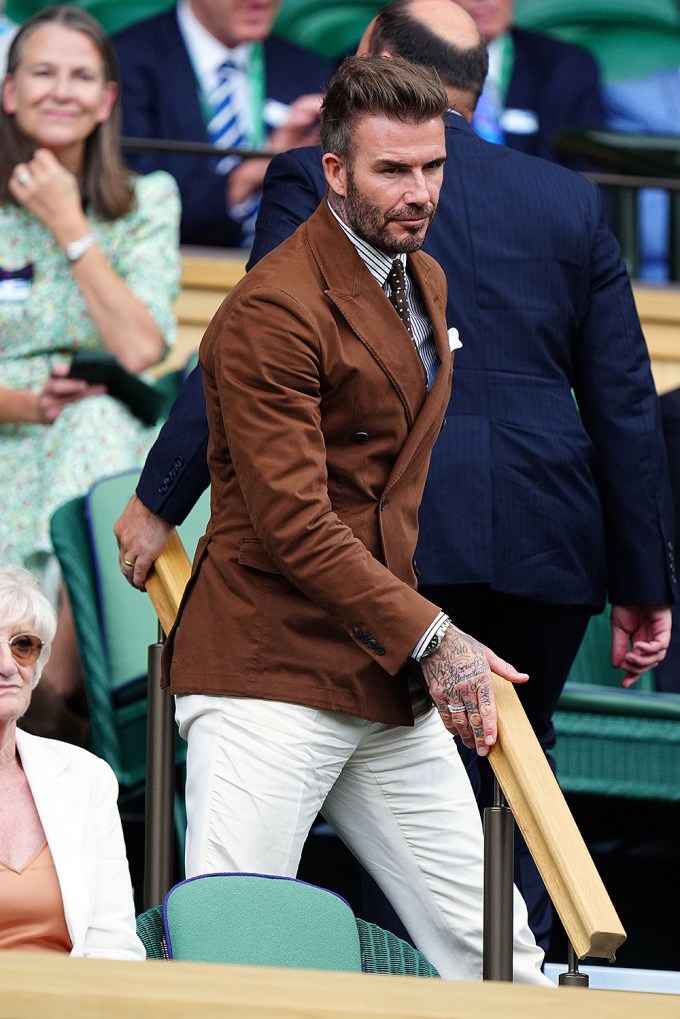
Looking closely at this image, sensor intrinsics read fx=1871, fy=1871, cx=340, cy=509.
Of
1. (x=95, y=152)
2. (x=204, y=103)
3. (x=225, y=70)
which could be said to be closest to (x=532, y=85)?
(x=225, y=70)

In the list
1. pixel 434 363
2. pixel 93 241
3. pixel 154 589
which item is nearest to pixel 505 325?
pixel 434 363

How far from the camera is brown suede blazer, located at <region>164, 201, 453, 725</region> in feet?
7.17

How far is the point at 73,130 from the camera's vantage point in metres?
4.33

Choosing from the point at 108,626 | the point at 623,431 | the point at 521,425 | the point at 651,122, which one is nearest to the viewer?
the point at 521,425

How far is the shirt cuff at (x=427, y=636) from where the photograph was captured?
7.22 feet

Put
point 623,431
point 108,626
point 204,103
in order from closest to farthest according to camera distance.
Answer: point 623,431 < point 108,626 < point 204,103

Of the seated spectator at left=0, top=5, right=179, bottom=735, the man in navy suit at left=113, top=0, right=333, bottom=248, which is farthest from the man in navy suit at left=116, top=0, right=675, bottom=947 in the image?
the man in navy suit at left=113, top=0, right=333, bottom=248

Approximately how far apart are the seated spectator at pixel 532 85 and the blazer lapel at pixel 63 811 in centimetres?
386

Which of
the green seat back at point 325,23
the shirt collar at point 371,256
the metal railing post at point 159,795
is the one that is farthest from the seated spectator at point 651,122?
the shirt collar at point 371,256

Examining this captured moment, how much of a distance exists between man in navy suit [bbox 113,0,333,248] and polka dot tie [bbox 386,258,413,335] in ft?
10.4

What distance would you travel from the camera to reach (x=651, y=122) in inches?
253

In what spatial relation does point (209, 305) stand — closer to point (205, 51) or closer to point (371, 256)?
point (205, 51)

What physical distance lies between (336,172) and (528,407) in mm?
595

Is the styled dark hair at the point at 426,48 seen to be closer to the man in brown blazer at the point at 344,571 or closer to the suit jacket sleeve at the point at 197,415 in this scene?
the suit jacket sleeve at the point at 197,415
